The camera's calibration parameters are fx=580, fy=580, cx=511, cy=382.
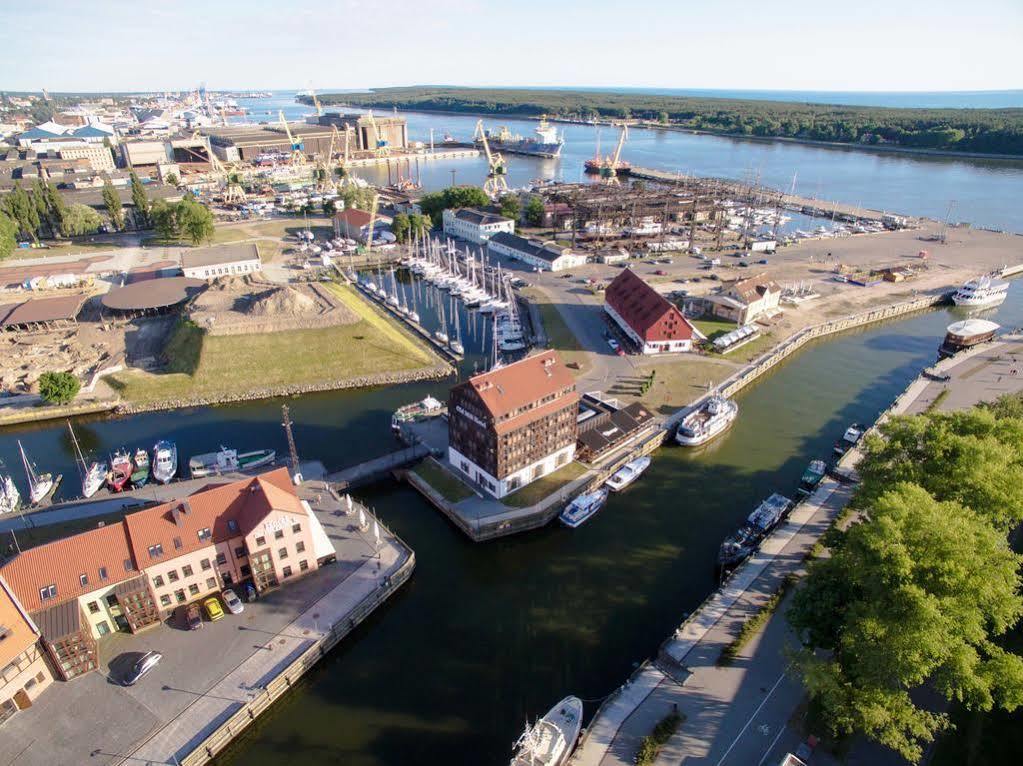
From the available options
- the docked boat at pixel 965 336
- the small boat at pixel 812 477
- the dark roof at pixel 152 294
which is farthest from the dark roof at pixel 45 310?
the docked boat at pixel 965 336

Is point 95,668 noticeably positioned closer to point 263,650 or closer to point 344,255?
point 263,650

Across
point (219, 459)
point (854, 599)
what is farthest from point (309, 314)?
point (854, 599)

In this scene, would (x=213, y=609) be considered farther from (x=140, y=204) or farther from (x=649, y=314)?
(x=140, y=204)

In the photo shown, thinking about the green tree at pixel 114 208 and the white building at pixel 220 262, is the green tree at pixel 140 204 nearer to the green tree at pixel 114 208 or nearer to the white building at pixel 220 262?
the green tree at pixel 114 208

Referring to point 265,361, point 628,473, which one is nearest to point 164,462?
point 265,361

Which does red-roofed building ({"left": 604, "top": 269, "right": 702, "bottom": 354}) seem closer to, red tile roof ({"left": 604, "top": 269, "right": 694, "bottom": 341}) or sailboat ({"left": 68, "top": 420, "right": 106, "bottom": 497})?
red tile roof ({"left": 604, "top": 269, "right": 694, "bottom": 341})

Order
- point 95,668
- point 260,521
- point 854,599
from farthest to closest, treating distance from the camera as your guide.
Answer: point 260,521
point 95,668
point 854,599

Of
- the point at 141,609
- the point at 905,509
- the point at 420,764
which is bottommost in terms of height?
the point at 420,764
